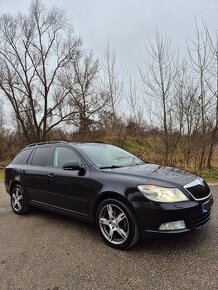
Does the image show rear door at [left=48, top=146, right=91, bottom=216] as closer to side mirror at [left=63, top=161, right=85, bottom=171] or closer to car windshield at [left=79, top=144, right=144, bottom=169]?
side mirror at [left=63, top=161, right=85, bottom=171]

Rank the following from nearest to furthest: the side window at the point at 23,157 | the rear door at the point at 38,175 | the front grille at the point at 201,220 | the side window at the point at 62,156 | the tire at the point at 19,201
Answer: the front grille at the point at 201,220 → the side window at the point at 62,156 → the rear door at the point at 38,175 → the tire at the point at 19,201 → the side window at the point at 23,157

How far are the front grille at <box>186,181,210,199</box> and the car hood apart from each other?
0.12m

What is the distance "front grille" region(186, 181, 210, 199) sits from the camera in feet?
13.1

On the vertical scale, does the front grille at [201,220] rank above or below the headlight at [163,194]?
below

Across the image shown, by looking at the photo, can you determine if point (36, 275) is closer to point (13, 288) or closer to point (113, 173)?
point (13, 288)

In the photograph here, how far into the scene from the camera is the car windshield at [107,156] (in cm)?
495

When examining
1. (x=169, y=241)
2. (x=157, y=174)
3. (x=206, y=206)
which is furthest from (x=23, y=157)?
(x=206, y=206)

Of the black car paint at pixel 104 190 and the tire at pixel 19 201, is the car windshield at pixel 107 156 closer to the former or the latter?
the black car paint at pixel 104 190

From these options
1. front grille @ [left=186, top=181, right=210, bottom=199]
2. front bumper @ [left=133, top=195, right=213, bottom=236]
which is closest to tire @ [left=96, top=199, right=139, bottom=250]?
front bumper @ [left=133, top=195, right=213, bottom=236]

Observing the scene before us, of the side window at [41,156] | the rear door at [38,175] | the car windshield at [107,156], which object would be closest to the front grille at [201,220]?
the car windshield at [107,156]

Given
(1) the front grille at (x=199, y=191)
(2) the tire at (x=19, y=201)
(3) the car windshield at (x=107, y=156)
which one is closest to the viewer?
(1) the front grille at (x=199, y=191)

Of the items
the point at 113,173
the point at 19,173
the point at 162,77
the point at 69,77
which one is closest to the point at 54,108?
the point at 69,77

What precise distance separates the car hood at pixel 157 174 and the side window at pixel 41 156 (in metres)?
1.70

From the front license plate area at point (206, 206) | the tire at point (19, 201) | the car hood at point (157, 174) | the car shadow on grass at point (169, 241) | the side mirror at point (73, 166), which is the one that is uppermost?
the side mirror at point (73, 166)
